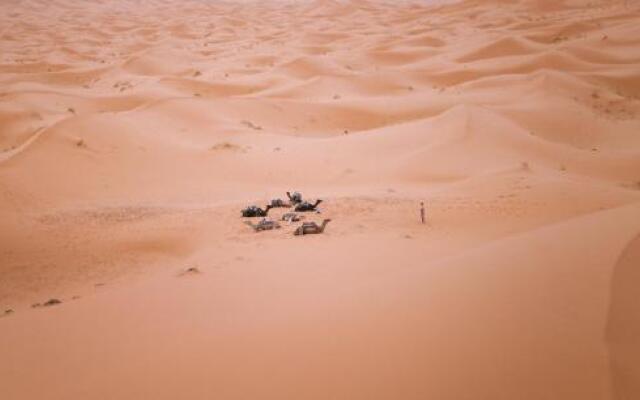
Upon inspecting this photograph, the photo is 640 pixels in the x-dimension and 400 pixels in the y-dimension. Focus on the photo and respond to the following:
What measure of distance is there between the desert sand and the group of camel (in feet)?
Result: 0.38

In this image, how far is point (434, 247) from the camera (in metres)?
3.32

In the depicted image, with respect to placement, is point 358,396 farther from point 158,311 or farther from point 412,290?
point 158,311

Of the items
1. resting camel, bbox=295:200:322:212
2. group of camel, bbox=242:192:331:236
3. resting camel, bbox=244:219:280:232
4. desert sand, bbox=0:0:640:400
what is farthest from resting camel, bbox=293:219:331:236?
resting camel, bbox=295:200:322:212

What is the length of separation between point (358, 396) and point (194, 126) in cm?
769

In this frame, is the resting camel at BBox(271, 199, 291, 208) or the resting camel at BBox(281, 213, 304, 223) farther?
the resting camel at BBox(271, 199, 291, 208)

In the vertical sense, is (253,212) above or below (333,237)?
above

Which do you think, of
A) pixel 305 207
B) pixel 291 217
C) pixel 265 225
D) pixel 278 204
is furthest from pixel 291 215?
pixel 278 204

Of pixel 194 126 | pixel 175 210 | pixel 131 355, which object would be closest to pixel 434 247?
pixel 131 355

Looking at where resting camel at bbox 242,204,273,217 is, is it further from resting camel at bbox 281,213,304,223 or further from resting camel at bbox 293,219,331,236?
resting camel at bbox 293,219,331,236

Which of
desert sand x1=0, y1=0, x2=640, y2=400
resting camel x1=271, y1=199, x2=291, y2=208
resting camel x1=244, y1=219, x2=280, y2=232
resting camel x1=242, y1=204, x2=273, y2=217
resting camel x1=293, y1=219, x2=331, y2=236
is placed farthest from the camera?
resting camel x1=271, y1=199, x2=291, y2=208

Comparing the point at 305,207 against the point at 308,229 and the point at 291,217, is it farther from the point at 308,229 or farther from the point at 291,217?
the point at 308,229

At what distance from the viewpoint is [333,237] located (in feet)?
12.3

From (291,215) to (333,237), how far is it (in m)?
0.75

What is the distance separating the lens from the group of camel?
3.92 meters
